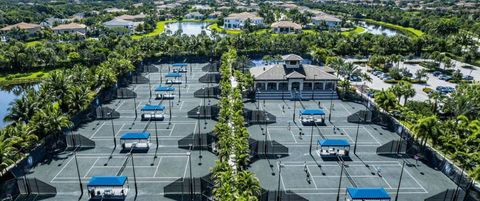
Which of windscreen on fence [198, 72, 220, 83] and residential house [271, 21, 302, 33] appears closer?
windscreen on fence [198, 72, 220, 83]

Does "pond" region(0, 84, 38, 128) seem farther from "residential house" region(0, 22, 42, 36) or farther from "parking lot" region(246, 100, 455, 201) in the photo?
"residential house" region(0, 22, 42, 36)

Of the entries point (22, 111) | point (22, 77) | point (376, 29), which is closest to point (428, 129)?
point (22, 111)

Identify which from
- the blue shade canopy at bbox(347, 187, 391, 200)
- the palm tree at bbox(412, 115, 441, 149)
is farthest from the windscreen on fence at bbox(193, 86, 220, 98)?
the blue shade canopy at bbox(347, 187, 391, 200)

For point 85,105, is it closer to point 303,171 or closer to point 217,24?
point 303,171

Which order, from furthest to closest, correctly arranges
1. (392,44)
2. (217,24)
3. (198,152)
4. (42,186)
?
(217,24) < (392,44) < (198,152) < (42,186)

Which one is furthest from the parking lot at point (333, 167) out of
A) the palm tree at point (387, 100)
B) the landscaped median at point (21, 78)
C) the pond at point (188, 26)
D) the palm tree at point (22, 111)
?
the pond at point (188, 26)

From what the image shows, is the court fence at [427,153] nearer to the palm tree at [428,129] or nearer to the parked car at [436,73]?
the palm tree at [428,129]

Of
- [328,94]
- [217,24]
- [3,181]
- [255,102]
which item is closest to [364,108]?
[328,94]
